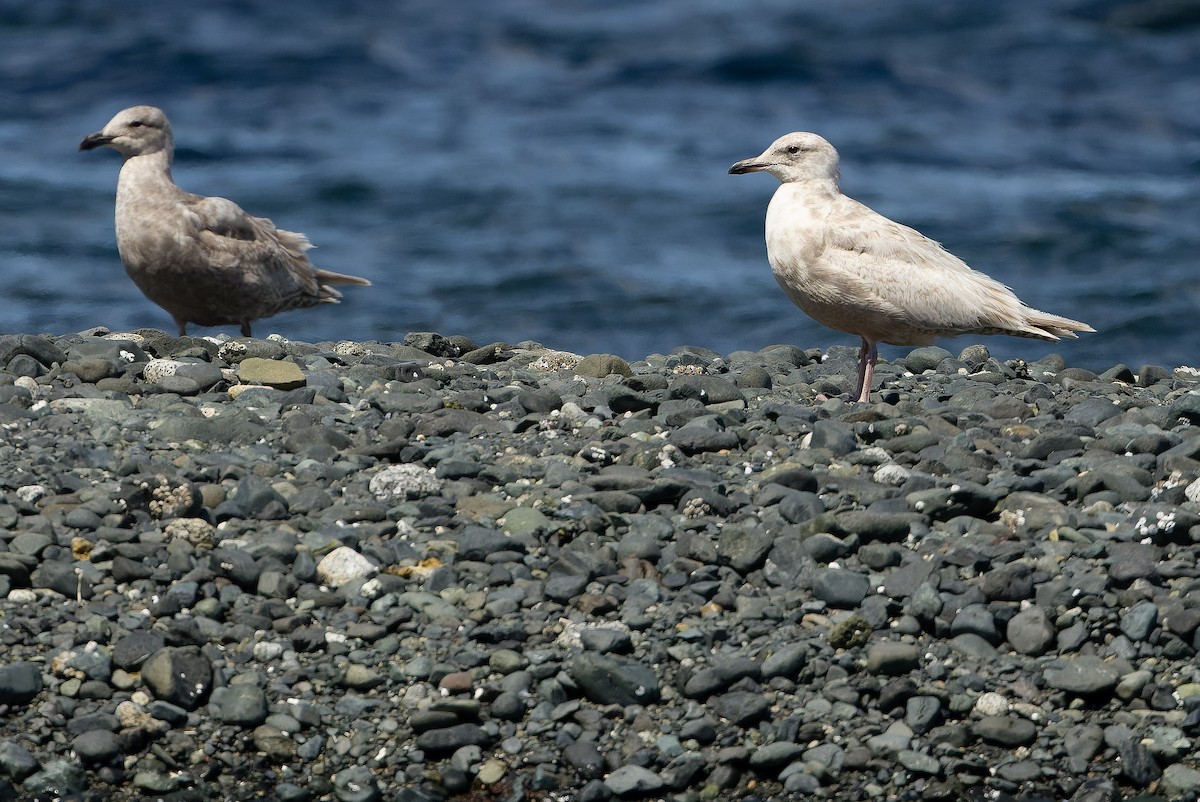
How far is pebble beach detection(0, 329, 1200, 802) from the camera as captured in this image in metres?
4.90

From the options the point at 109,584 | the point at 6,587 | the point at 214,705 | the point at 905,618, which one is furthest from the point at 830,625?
the point at 6,587

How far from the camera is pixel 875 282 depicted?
8.12 metres

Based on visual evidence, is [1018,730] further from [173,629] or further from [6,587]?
[6,587]

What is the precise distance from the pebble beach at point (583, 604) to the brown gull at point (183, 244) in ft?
9.11

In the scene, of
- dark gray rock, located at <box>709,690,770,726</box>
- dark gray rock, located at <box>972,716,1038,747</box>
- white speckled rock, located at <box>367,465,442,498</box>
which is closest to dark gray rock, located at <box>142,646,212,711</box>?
white speckled rock, located at <box>367,465,442,498</box>

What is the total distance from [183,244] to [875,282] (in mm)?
4539

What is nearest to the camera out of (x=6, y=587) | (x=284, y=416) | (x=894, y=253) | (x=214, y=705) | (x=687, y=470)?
(x=214, y=705)

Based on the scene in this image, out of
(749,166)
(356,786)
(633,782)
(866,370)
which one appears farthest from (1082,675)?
(749,166)

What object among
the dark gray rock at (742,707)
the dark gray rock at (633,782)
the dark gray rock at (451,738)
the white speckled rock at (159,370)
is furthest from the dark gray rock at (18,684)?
the white speckled rock at (159,370)

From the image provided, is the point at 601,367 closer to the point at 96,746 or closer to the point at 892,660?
the point at 892,660

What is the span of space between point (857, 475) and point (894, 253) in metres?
2.10

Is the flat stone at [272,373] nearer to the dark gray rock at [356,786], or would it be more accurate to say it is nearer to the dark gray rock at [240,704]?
the dark gray rock at [240,704]

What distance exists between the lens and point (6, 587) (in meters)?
5.32

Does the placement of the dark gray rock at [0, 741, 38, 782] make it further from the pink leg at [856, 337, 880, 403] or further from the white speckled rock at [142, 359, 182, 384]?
the pink leg at [856, 337, 880, 403]
